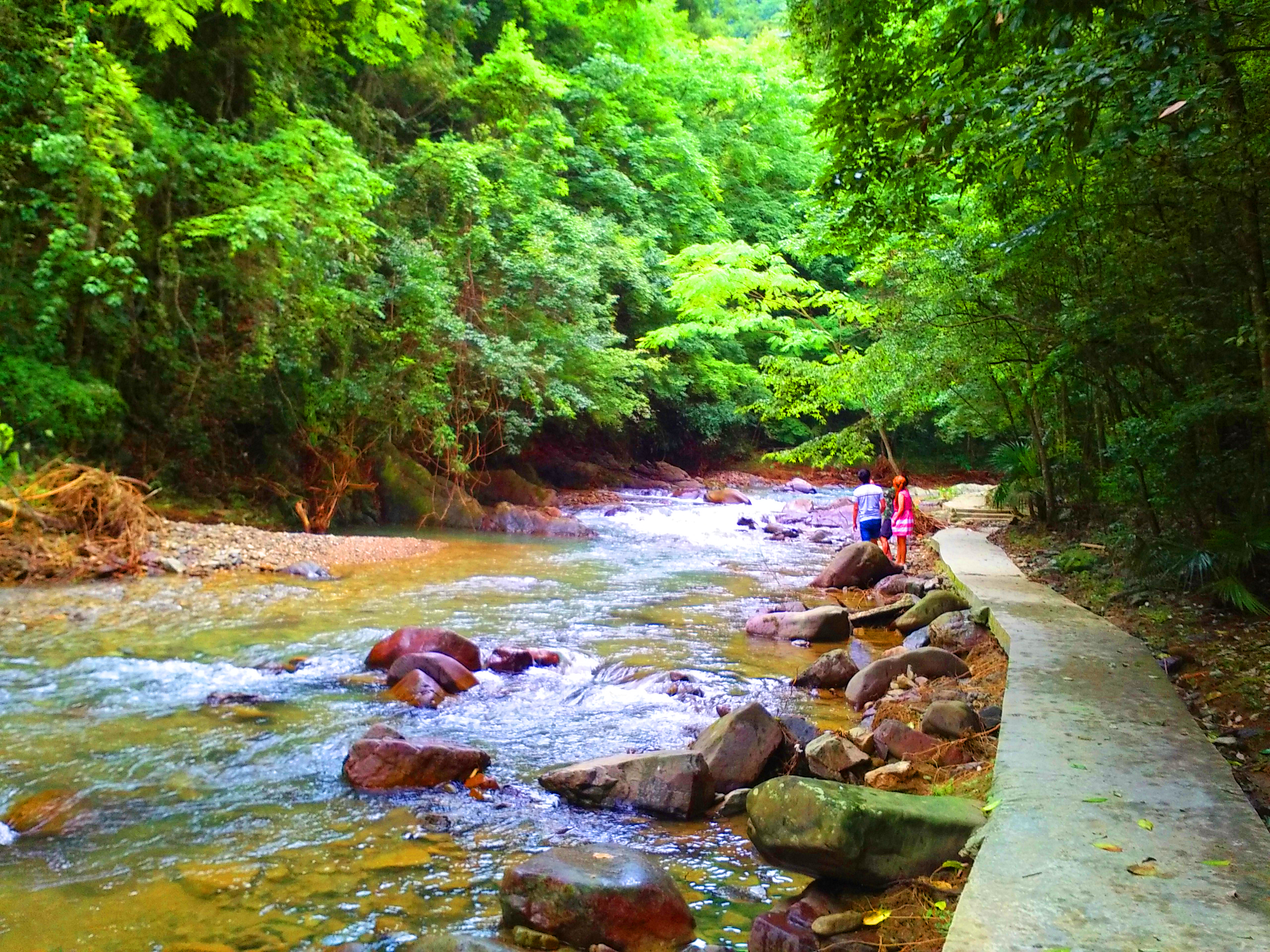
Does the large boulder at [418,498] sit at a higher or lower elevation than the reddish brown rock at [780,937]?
higher

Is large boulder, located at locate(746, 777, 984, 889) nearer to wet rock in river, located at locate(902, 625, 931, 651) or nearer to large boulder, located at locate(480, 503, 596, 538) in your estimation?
wet rock in river, located at locate(902, 625, 931, 651)

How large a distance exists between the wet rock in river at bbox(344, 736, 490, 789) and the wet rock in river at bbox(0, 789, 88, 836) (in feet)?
4.27

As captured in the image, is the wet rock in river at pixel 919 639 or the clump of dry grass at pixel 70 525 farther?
the clump of dry grass at pixel 70 525

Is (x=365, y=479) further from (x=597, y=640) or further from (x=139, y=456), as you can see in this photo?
(x=597, y=640)

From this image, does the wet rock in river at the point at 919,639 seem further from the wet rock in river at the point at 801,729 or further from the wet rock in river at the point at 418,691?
the wet rock in river at the point at 418,691

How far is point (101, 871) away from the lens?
→ 384 cm

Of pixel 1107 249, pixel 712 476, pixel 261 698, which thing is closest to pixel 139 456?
pixel 261 698

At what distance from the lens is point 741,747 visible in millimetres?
5078

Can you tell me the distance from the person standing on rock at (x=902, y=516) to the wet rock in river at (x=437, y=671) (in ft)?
26.6

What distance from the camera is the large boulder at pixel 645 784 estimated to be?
4.68 meters

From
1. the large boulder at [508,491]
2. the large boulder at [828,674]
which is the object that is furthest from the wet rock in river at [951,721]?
the large boulder at [508,491]

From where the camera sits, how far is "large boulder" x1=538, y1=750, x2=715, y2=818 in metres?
4.68

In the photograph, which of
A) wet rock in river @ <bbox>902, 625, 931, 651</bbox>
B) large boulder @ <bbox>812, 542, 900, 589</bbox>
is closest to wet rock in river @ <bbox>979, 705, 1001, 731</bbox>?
wet rock in river @ <bbox>902, 625, 931, 651</bbox>

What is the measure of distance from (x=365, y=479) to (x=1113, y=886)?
16245mm
